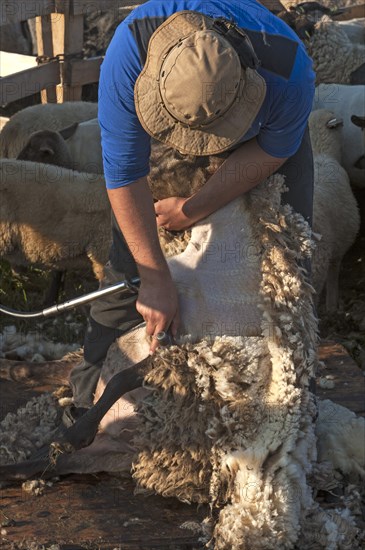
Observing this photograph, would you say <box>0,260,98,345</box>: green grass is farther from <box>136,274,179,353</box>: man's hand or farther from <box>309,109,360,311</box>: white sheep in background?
<box>136,274,179,353</box>: man's hand

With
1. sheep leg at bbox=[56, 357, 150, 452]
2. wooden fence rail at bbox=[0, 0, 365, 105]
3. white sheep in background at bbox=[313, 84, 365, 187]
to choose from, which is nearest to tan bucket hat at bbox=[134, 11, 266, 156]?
sheep leg at bbox=[56, 357, 150, 452]

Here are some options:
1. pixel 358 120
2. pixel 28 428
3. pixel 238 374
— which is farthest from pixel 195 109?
pixel 358 120

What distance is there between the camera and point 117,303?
3326 millimetres

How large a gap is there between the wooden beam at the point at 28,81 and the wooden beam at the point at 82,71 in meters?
0.10

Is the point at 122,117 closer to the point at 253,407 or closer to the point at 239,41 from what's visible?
the point at 239,41

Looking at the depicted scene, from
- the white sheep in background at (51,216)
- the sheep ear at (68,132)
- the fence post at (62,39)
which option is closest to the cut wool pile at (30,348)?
the white sheep in background at (51,216)

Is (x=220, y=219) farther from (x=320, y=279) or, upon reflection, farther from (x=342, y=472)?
(x=320, y=279)

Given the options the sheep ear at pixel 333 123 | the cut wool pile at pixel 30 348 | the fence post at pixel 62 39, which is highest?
the fence post at pixel 62 39

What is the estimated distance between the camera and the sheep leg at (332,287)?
19.4ft

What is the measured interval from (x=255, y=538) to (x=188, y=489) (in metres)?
0.37

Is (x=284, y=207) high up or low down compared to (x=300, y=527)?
up

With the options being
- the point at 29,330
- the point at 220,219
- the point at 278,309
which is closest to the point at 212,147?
the point at 220,219

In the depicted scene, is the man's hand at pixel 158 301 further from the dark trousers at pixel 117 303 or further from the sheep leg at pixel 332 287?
the sheep leg at pixel 332 287

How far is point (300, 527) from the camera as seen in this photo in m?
2.86
